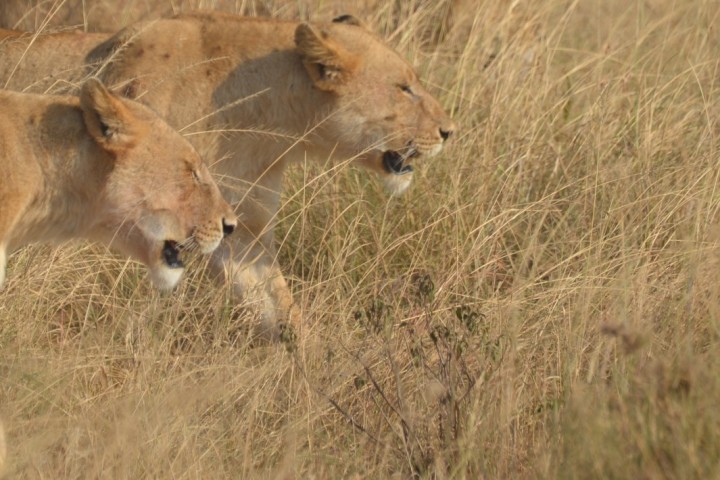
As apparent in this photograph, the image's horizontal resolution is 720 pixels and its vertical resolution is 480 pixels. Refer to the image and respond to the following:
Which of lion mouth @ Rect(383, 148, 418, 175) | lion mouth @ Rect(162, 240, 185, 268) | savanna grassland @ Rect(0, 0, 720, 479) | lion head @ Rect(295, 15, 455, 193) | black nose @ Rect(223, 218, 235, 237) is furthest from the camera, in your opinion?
lion mouth @ Rect(383, 148, 418, 175)

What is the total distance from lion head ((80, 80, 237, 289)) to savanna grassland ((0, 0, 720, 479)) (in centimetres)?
42

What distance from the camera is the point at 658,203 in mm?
6352

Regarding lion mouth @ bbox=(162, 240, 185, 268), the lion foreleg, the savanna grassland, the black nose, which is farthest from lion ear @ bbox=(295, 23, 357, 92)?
lion mouth @ bbox=(162, 240, 185, 268)

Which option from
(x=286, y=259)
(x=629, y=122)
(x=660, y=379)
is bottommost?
(x=286, y=259)

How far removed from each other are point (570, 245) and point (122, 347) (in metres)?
2.01

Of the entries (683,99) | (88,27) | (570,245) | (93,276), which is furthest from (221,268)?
(683,99)

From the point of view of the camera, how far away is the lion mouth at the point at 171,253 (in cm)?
503

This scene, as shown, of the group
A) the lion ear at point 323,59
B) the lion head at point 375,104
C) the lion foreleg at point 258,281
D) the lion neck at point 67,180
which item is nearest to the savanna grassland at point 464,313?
the lion foreleg at point 258,281

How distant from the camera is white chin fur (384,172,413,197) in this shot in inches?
255

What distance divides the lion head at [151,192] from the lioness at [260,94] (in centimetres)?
100

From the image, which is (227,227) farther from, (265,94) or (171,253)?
(265,94)

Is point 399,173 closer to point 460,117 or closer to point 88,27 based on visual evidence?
point 460,117

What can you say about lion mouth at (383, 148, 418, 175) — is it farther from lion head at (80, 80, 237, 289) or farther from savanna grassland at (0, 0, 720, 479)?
lion head at (80, 80, 237, 289)

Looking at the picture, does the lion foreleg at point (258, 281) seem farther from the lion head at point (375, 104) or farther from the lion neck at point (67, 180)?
the lion neck at point (67, 180)
